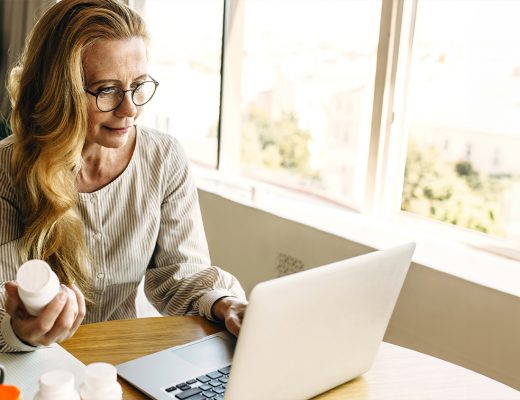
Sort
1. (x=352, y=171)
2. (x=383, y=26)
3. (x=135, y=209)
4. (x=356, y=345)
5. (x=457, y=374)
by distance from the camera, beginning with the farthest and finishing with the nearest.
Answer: (x=352, y=171) < (x=383, y=26) < (x=135, y=209) < (x=457, y=374) < (x=356, y=345)

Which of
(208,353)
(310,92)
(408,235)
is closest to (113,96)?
(208,353)

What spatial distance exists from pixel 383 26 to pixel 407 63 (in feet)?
0.51

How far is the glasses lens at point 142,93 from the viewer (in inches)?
54.6

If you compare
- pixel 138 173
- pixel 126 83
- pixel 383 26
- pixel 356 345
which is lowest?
pixel 356 345

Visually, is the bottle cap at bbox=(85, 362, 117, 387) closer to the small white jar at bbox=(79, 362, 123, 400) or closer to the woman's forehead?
the small white jar at bbox=(79, 362, 123, 400)

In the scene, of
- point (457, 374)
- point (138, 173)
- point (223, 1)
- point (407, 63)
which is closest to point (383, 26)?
point (407, 63)

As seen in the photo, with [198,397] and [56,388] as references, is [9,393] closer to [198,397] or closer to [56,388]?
[56,388]

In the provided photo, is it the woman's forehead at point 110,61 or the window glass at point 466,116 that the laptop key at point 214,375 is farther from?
the window glass at point 466,116

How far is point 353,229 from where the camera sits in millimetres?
2367

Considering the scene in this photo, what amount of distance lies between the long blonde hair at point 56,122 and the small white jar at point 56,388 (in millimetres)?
629

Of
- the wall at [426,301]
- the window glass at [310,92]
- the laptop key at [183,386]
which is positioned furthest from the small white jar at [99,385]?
the window glass at [310,92]

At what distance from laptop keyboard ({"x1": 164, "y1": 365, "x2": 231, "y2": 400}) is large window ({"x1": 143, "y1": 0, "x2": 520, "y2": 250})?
4.60 feet

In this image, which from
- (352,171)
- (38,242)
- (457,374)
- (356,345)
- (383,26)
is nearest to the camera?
(356,345)

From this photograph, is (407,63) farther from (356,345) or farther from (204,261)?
(356,345)
